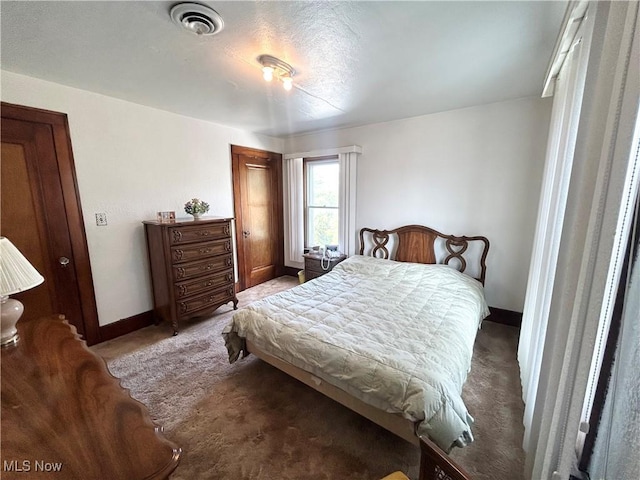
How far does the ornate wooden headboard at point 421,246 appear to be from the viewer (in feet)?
9.94

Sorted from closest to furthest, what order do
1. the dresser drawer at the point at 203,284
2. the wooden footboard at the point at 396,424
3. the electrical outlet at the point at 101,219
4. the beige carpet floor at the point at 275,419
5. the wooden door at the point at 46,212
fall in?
the wooden footboard at the point at 396,424, the beige carpet floor at the point at 275,419, the wooden door at the point at 46,212, the electrical outlet at the point at 101,219, the dresser drawer at the point at 203,284

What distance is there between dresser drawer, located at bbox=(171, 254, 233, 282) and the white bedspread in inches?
42.5

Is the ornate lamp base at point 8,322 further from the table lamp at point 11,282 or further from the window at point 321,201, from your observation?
the window at point 321,201

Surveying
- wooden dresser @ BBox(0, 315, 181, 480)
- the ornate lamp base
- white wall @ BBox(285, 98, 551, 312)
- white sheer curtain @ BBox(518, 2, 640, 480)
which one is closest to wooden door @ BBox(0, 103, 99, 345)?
the ornate lamp base

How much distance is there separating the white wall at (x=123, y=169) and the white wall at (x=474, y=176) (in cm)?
250

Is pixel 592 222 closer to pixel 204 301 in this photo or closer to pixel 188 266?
pixel 188 266

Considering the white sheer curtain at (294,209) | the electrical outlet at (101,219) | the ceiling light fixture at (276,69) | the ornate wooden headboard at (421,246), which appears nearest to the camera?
the ceiling light fixture at (276,69)

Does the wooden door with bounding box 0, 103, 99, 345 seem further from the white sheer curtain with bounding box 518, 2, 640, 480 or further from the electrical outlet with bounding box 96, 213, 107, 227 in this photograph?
the white sheer curtain with bounding box 518, 2, 640, 480

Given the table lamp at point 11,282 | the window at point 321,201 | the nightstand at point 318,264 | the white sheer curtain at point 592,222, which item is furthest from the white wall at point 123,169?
the white sheer curtain at point 592,222

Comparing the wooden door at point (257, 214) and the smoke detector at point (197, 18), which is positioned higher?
the smoke detector at point (197, 18)

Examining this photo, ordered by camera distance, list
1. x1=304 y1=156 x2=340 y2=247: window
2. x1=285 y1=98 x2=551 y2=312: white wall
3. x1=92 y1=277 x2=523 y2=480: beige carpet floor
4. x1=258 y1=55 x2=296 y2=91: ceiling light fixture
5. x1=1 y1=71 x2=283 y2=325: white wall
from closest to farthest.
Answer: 1. x1=92 y1=277 x2=523 y2=480: beige carpet floor
2. x1=258 y1=55 x2=296 y2=91: ceiling light fixture
3. x1=1 y1=71 x2=283 y2=325: white wall
4. x1=285 y1=98 x2=551 y2=312: white wall
5. x1=304 y1=156 x2=340 y2=247: window

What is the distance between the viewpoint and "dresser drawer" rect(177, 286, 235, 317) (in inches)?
111

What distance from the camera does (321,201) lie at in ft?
14.3

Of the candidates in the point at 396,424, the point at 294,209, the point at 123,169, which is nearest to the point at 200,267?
the point at 123,169
